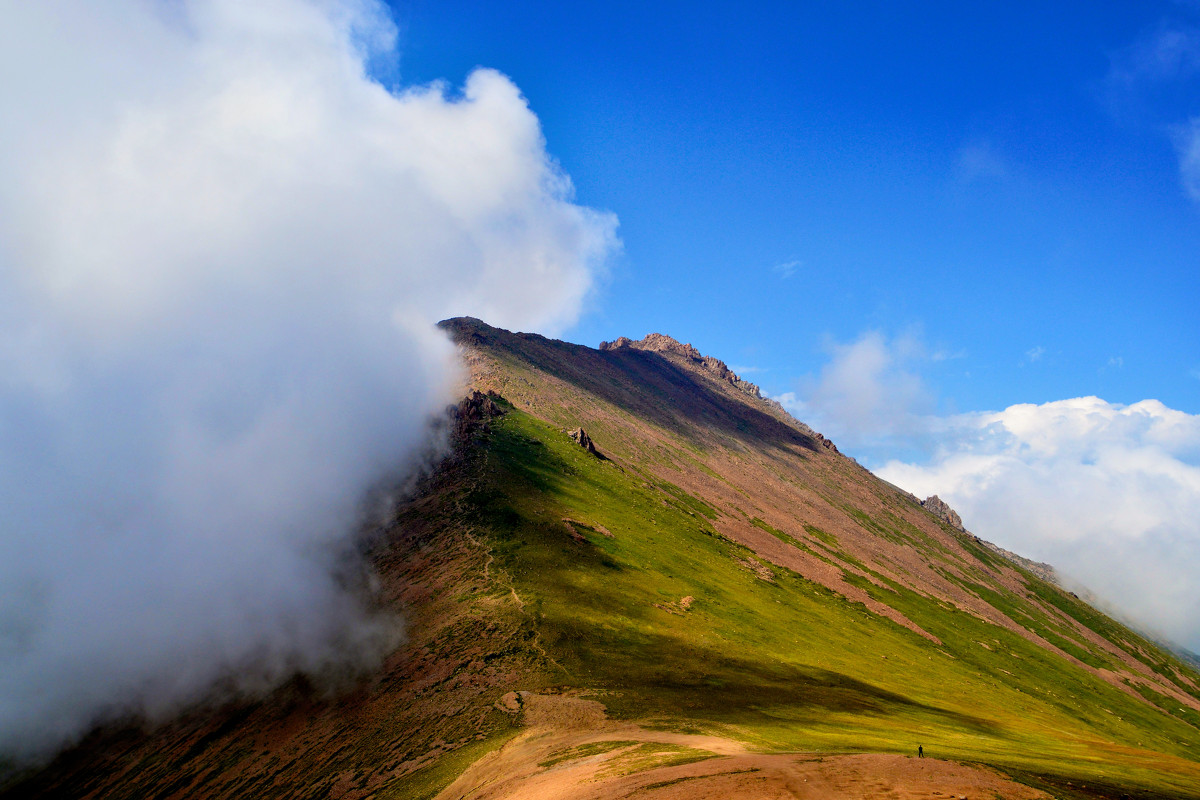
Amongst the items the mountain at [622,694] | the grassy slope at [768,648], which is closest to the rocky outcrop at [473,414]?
the mountain at [622,694]

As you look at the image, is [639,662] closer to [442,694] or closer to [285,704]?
[442,694]

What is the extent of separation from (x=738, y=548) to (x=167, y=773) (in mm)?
117485

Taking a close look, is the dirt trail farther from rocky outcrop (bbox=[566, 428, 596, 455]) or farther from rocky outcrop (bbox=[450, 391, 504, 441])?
rocky outcrop (bbox=[566, 428, 596, 455])

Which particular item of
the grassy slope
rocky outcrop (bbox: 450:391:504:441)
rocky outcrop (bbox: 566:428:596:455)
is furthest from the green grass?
rocky outcrop (bbox: 450:391:504:441)

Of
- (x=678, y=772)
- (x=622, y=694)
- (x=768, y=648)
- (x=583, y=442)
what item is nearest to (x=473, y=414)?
(x=583, y=442)

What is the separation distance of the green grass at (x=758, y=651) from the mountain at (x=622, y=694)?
563mm

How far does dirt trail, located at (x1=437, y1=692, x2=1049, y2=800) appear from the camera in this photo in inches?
1259

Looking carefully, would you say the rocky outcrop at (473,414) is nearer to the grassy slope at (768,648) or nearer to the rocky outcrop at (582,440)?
the grassy slope at (768,648)

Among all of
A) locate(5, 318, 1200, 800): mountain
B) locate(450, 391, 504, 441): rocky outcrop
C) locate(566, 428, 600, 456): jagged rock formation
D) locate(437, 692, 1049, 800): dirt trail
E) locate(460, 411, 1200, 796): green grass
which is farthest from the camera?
locate(566, 428, 600, 456): jagged rock formation

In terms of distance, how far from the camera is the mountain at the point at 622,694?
41312mm

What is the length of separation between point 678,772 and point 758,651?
52923 millimetres

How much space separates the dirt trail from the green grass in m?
5.59

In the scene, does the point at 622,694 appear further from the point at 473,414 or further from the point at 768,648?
the point at 473,414

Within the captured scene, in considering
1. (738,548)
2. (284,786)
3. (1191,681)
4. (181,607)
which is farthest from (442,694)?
(1191,681)
